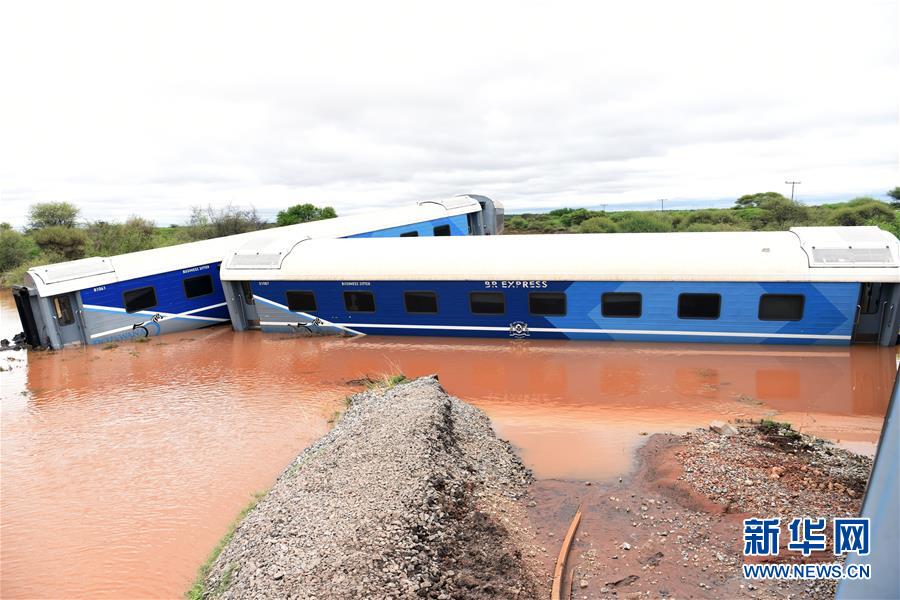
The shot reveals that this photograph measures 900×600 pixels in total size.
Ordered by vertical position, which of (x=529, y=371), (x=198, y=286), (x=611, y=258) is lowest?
(x=529, y=371)

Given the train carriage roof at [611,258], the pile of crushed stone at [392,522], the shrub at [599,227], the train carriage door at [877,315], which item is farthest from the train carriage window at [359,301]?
the shrub at [599,227]

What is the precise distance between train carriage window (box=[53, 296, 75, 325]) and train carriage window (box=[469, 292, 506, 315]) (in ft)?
49.9

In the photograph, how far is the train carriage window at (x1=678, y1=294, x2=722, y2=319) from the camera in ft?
50.1

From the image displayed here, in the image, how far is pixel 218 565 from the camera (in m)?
7.17

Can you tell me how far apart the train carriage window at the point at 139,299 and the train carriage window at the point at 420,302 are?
35.1ft

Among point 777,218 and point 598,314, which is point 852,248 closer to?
point 598,314

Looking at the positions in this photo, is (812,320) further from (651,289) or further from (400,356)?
(400,356)

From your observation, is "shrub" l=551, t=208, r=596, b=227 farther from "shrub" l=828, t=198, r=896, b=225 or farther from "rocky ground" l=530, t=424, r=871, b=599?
"rocky ground" l=530, t=424, r=871, b=599

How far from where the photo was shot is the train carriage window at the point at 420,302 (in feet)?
58.7

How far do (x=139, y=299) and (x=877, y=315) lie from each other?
81.9 feet

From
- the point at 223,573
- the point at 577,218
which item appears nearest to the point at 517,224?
the point at 577,218

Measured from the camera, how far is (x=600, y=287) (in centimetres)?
1603

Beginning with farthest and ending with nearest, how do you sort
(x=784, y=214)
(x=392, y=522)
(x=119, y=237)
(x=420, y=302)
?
(x=119, y=237) → (x=784, y=214) → (x=420, y=302) → (x=392, y=522)

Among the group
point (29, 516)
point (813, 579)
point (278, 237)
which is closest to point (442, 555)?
point (813, 579)
